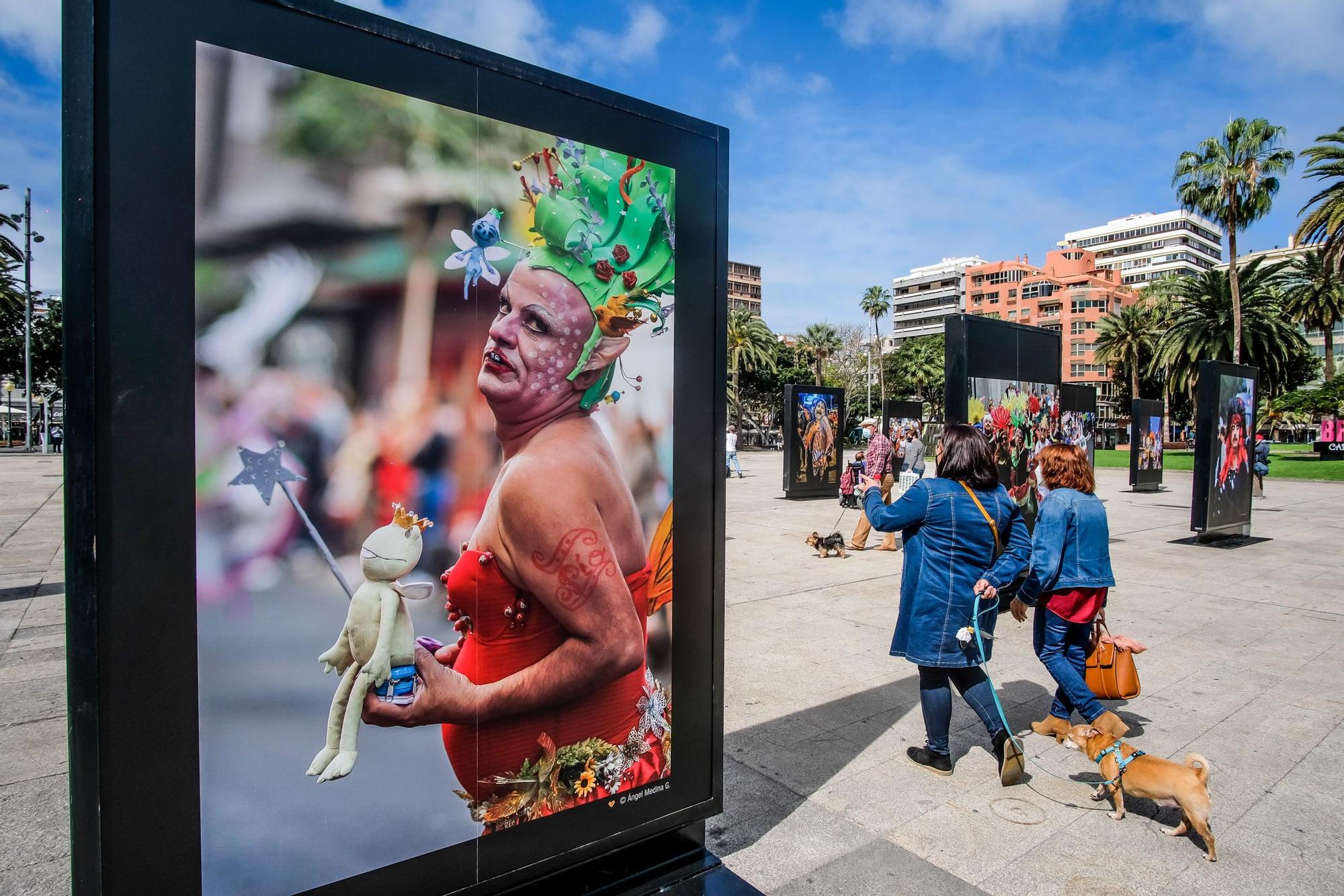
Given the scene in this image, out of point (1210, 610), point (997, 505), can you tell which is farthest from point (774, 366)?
point (997, 505)

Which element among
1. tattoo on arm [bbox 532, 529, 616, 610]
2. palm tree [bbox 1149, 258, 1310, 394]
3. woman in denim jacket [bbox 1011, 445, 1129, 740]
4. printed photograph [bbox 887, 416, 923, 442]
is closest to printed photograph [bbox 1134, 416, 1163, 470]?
printed photograph [bbox 887, 416, 923, 442]

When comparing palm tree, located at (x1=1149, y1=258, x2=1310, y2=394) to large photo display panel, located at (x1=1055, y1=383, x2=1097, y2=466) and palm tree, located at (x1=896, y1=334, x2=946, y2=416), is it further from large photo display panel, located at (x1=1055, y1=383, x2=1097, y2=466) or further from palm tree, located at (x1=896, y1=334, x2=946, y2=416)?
large photo display panel, located at (x1=1055, y1=383, x2=1097, y2=466)

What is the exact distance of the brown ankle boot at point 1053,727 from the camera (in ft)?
14.6

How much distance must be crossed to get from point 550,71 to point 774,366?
6410 cm

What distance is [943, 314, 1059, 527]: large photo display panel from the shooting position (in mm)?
7926

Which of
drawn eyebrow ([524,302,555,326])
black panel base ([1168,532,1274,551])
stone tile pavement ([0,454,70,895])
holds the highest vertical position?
drawn eyebrow ([524,302,555,326])

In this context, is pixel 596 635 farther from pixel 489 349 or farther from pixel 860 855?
pixel 860 855

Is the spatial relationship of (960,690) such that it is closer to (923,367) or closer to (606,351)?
(606,351)

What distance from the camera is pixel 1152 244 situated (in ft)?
427

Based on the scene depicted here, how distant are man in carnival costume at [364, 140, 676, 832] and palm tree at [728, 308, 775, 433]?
186 feet

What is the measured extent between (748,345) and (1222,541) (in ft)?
165

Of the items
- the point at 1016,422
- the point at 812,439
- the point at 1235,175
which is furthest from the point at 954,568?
the point at 1235,175

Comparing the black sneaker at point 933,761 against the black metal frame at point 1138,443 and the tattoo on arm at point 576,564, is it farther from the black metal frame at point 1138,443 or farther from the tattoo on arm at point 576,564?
the black metal frame at point 1138,443

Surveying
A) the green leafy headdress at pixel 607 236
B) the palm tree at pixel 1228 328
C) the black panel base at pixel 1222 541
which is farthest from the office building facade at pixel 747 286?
the green leafy headdress at pixel 607 236
